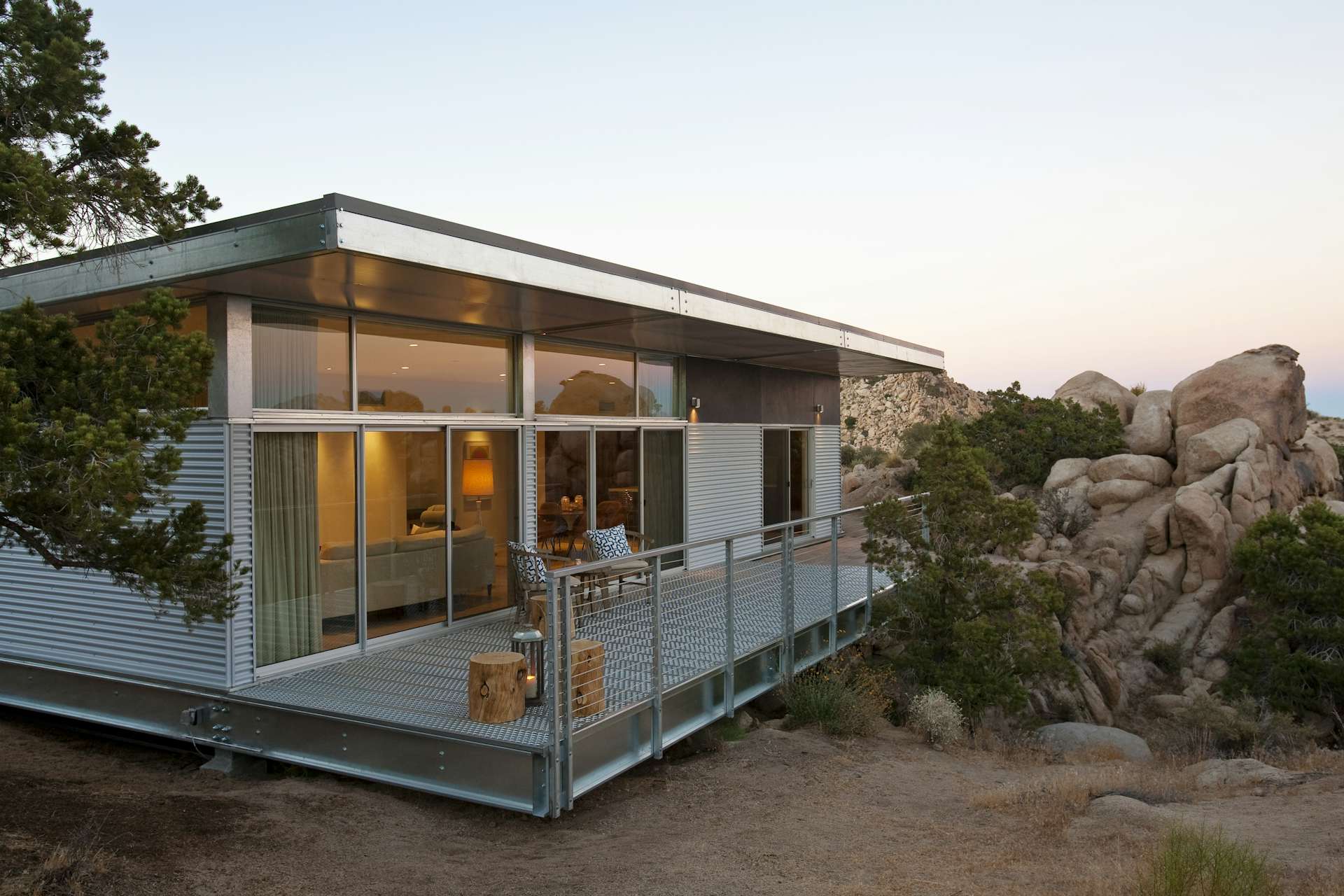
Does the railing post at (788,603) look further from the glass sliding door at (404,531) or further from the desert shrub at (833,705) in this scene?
the glass sliding door at (404,531)

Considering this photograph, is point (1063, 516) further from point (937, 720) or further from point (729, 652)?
point (729, 652)

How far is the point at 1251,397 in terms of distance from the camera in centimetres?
1898

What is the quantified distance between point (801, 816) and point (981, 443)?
57.5 ft

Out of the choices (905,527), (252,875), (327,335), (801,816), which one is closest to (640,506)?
(905,527)

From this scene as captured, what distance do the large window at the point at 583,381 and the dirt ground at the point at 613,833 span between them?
4388mm

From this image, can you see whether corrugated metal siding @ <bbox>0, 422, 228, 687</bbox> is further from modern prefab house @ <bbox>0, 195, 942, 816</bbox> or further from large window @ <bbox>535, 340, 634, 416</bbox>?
large window @ <bbox>535, 340, 634, 416</bbox>

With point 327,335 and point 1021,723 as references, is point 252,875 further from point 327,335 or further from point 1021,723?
point 1021,723

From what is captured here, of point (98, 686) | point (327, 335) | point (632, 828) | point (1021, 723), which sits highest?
point (327, 335)

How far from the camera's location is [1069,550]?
16219 millimetres

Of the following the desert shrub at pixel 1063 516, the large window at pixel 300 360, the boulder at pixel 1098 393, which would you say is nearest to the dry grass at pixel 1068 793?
the large window at pixel 300 360

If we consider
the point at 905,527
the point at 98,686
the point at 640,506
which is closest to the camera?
the point at 98,686

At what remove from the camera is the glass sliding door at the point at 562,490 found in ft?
31.1

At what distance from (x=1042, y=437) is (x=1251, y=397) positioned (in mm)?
4315

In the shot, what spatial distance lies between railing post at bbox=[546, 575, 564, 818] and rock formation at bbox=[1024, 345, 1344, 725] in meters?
8.04
